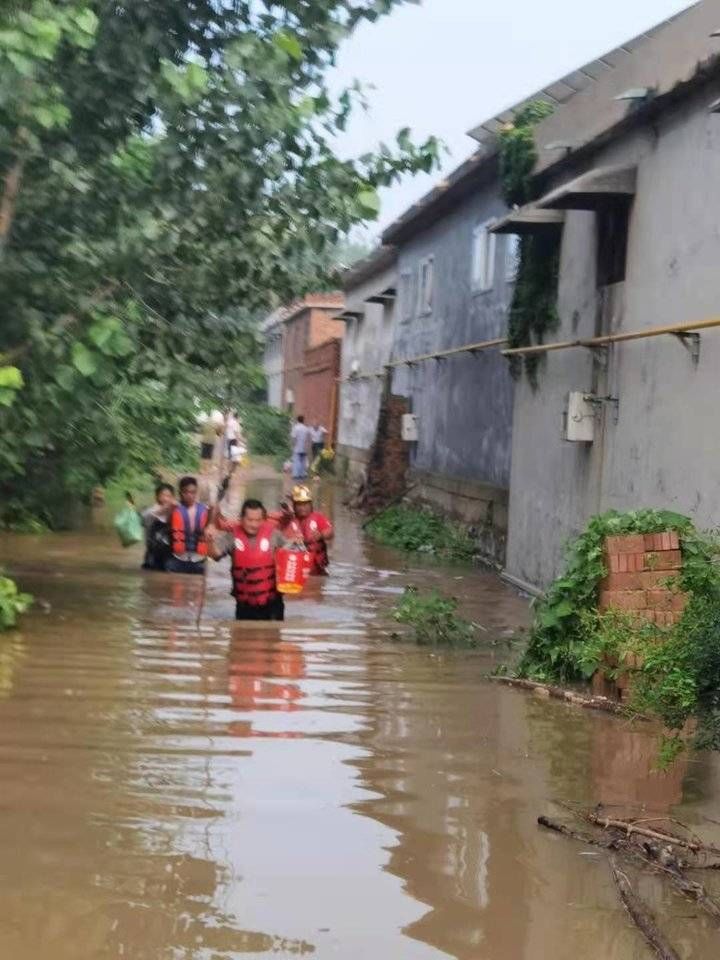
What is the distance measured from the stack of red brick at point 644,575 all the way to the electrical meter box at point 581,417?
4.85 m

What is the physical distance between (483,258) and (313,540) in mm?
7165

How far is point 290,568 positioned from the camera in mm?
14102

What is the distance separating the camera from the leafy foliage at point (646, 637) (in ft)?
23.6

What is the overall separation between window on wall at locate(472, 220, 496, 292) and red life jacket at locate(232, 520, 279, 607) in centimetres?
900

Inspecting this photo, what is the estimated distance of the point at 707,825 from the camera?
24.7ft

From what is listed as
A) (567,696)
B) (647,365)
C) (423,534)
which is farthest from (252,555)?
(423,534)

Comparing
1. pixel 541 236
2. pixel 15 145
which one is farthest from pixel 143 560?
pixel 15 145

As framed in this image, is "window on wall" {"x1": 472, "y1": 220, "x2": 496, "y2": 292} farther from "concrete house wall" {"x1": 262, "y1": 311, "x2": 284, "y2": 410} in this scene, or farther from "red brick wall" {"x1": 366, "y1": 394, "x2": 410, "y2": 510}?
"concrete house wall" {"x1": 262, "y1": 311, "x2": 284, "y2": 410}

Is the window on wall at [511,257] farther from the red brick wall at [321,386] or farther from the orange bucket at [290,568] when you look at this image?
the red brick wall at [321,386]

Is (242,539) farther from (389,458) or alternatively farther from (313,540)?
(389,458)

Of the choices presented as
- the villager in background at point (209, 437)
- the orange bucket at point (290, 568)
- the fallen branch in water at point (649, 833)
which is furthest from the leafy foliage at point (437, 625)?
the villager in background at point (209, 437)

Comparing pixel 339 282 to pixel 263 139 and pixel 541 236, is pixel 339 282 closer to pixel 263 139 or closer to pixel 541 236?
pixel 263 139

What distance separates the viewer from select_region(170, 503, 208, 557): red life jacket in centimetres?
1822

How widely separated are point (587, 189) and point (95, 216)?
491cm
